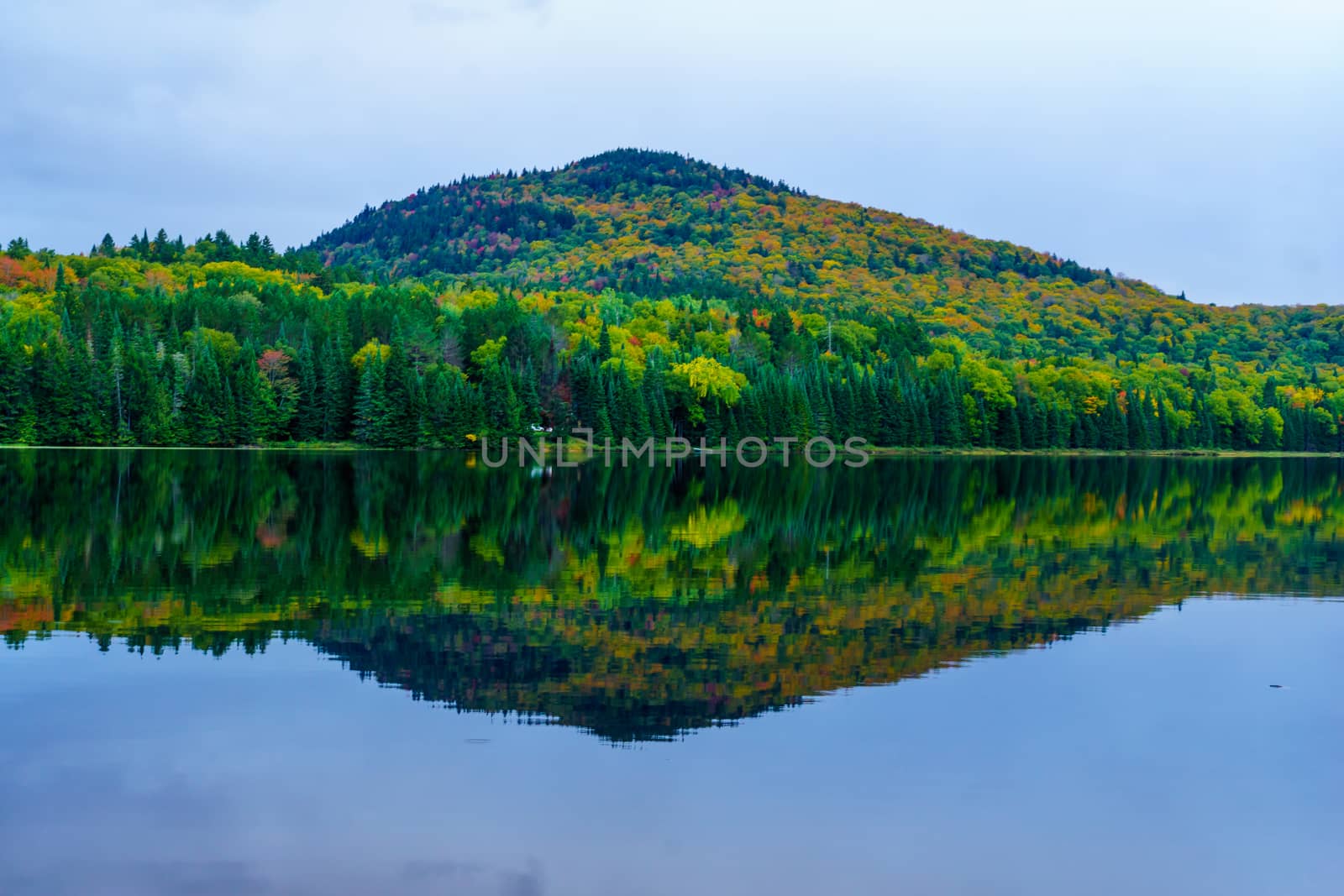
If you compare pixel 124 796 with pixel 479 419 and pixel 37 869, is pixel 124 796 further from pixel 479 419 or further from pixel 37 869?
pixel 479 419

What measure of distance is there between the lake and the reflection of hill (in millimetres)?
142

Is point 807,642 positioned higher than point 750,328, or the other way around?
point 750,328

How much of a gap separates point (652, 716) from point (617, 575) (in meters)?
10.7

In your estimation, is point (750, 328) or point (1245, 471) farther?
point (750, 328)

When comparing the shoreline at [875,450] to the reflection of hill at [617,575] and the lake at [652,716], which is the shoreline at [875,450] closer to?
the reflection of hill at [617,575]

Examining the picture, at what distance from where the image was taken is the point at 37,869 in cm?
981

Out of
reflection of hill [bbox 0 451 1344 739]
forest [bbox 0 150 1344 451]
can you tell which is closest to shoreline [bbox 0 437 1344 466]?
A: forest [bbox 0 150 1344 451]

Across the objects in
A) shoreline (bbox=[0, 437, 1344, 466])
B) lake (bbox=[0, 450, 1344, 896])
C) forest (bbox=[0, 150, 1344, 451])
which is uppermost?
forest (bbox=[0, 150, 1344, 451])

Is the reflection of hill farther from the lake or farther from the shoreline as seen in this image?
the shoreline

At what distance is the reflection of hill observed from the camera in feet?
54.2

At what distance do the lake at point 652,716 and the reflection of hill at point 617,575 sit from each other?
14 centimetres

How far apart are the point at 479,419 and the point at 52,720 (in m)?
92.8

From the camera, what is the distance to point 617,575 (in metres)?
24.6

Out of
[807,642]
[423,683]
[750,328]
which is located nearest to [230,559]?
[423,683]
